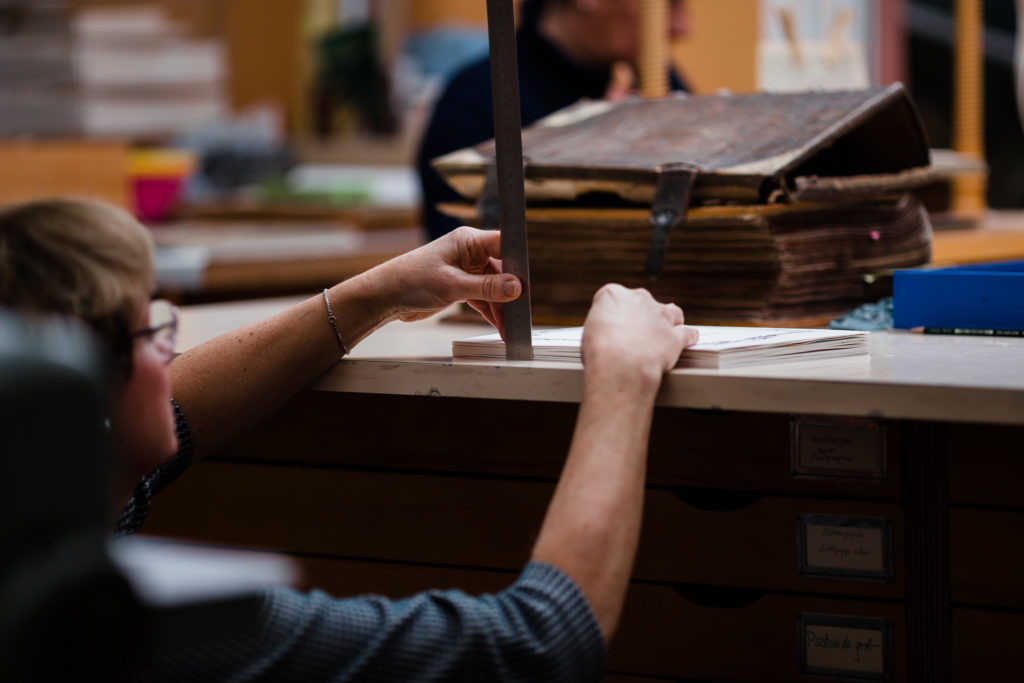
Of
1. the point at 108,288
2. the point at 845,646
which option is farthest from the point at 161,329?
the point at 845,646

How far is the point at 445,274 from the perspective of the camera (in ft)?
4.42

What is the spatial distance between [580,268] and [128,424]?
2.69ft

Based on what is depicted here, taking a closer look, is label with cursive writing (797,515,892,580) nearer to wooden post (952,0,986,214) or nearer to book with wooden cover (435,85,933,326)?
book with wooden cover (435,85,933,326)

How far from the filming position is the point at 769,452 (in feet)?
4.42

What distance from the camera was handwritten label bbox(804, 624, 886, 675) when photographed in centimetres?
132

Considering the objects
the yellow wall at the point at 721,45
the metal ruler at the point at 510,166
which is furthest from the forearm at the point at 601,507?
the yellow wall at the point at 721,45

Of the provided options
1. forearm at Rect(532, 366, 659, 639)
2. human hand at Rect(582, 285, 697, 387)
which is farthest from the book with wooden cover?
forearm at Rect(532, 366, 659, 639)

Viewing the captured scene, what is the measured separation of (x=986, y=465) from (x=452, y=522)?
1.94ft

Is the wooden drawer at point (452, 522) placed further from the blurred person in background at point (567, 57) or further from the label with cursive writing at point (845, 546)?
the blurred person in background at point (567, 57)

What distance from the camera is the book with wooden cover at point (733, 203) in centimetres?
156

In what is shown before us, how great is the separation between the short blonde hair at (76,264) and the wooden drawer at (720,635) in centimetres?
71

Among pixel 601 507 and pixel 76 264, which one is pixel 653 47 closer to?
pixel 601 507

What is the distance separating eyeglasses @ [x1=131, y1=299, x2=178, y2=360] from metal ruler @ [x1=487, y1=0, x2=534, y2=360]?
359 mm

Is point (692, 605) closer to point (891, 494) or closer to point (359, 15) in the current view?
point (891, 494)
